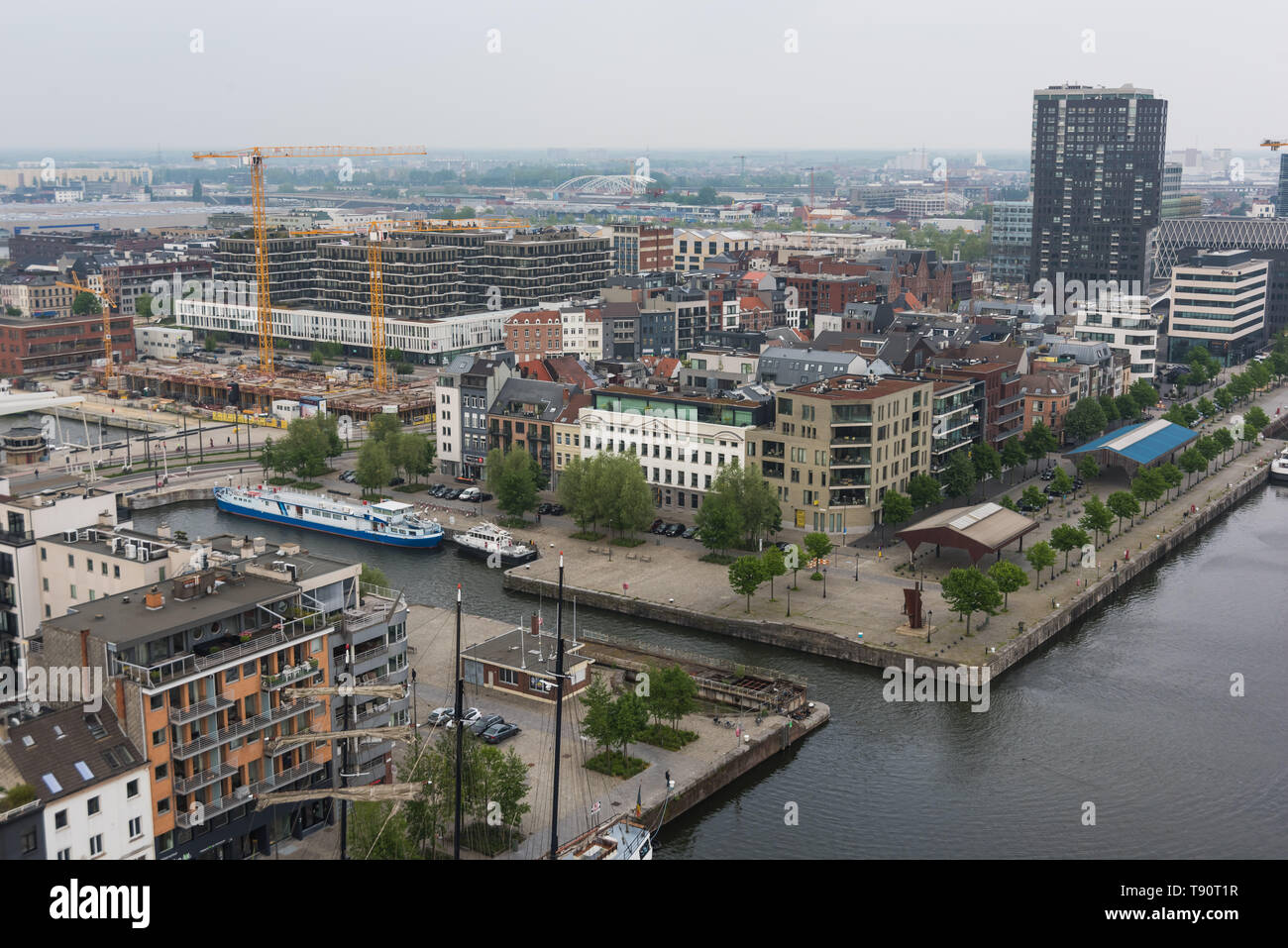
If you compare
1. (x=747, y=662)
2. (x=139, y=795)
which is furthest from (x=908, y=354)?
(x=139, y=795)

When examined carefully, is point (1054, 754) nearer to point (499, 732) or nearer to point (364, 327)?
point (499, 732)

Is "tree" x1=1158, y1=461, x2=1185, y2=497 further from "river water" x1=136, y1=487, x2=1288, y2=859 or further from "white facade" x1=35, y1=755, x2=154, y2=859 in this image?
"white facade" x1=35, y1=755, x2=154, y2=859

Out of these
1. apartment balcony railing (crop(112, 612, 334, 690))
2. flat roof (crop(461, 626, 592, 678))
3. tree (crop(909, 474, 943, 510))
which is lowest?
flat roof (crop(461, 626, 592, 678))

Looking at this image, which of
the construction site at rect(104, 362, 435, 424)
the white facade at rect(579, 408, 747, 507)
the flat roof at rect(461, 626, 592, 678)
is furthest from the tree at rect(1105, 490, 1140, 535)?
the construction site at rect(104, 362, 435, 424)

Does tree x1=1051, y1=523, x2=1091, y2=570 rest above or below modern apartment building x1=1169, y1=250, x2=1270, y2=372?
below

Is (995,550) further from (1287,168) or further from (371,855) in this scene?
(1287,168)

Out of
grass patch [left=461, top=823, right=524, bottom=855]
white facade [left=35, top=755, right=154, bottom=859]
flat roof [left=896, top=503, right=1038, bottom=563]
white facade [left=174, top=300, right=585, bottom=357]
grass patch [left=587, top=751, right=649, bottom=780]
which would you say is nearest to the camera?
white facade [left=35, top=755, right=154, bottom=859]

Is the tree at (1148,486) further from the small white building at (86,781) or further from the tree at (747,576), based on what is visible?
the small white building at (86,781)

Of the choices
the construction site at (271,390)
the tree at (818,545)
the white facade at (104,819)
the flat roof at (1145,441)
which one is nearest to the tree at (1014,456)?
the flat roof at (1145,441)

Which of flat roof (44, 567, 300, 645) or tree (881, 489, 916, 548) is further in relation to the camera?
tree (881, 489, 916, 548)
